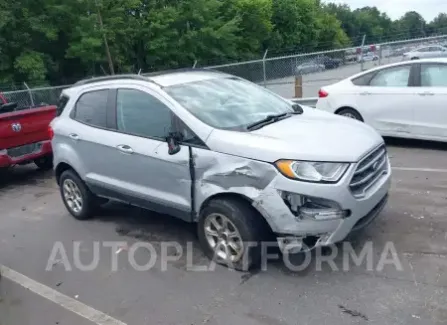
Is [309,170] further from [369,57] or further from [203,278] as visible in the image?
[369,57]

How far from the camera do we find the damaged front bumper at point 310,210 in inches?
140

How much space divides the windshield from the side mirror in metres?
0.26

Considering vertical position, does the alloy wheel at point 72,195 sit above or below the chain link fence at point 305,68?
below

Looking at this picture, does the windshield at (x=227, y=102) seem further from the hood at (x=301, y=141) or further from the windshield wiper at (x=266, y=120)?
the hood at (x=301, y=141)

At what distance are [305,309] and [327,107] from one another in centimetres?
565

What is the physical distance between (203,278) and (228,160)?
3.43 feet

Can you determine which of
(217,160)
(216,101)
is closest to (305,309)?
(217,160)

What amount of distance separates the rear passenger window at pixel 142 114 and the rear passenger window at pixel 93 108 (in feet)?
0.88

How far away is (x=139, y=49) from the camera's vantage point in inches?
1257

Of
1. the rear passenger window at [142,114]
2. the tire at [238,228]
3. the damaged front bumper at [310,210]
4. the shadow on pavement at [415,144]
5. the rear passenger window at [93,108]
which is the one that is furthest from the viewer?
the shadow on pavement at [415,144]

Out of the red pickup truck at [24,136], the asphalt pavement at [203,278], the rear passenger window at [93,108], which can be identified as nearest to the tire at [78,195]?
the asphalt pavement at [203,278]

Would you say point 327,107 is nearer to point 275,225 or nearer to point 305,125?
point 305,125

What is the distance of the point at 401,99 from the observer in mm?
7496

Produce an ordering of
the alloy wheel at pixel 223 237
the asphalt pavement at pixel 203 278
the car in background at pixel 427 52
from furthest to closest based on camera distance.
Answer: the car in background at pixel 427 52 < the alloy wheel at pixel 223 237 < the asphalt pavement at pixel 203 278
